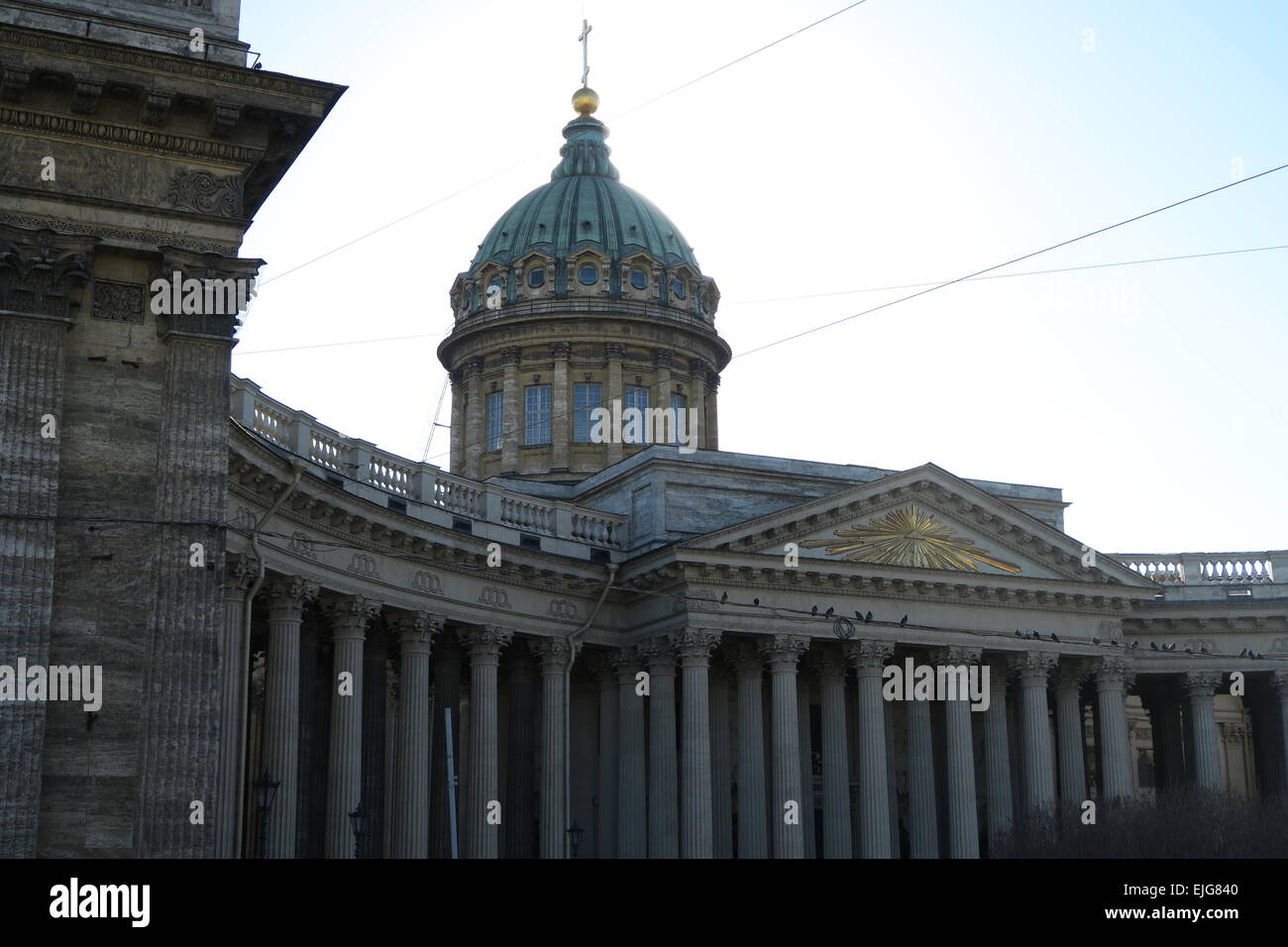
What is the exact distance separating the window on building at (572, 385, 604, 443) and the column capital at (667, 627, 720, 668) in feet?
68.6

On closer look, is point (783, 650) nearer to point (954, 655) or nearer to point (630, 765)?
point (630, 765)

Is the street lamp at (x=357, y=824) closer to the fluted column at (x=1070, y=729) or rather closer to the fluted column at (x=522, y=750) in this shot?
the fluted column at (x=522, y=750)

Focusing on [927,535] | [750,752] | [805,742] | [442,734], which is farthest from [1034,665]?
[442,734]

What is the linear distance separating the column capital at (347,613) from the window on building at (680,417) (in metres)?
28.5

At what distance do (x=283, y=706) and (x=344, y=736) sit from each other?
2.43 metres

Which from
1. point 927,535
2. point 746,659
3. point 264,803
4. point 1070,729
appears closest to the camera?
point 264,803

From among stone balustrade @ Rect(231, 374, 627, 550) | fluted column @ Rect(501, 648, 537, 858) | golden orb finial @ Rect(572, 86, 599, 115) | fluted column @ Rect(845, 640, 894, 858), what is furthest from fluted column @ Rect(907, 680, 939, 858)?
golden orb finial @ Rect(572, 86, 599, 115)

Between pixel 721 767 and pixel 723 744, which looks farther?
pixel 723 744

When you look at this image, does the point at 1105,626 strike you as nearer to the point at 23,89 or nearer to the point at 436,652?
the point at 436,652

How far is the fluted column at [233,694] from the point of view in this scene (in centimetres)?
3080

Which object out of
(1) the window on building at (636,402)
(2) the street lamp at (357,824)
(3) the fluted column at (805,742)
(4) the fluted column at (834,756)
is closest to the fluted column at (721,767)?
(3) the fluted column at (805,742)

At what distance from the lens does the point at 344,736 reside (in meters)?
36.6
